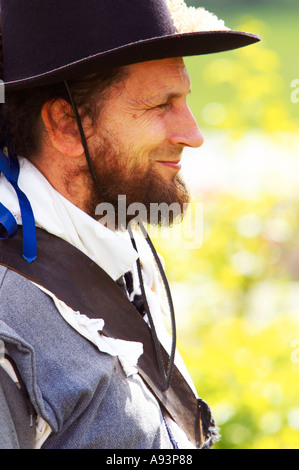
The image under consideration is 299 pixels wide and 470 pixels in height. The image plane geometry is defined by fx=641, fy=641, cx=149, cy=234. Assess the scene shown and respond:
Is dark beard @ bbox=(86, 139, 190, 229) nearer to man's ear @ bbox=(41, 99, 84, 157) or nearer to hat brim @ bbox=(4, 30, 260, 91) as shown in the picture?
man's ear @ bbox=(41, 99, 84, 157)

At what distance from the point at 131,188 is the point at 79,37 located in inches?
18.9

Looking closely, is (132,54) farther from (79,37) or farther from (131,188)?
(131,188)

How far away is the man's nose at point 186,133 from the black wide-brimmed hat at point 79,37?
21 centimetres

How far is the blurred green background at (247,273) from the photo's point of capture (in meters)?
2.95

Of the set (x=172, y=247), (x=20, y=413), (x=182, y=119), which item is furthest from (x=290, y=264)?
(x=20, y=413)

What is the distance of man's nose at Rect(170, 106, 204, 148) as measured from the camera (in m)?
1.98

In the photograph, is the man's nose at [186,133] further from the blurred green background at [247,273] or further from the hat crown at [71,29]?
the blurred green background at [247,273]

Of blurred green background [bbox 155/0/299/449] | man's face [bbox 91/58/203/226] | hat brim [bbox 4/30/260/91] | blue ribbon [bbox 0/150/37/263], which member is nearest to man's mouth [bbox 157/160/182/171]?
man's face [bbox 91/58/203/226]

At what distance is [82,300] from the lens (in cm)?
188

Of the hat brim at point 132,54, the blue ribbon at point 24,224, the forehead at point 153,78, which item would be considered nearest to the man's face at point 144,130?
the forehead at point 153,78

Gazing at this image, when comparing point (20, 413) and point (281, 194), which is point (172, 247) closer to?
point (281, 194)

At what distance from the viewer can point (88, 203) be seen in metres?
2.04

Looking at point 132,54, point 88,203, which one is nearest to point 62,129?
point 88,203
